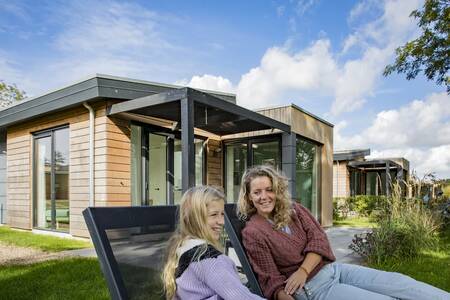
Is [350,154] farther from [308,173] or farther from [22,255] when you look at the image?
[22,255]

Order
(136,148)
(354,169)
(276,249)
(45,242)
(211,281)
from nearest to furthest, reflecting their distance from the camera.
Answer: (211,281) → (276,249) → (45,242) → (136,148) → (354,169)

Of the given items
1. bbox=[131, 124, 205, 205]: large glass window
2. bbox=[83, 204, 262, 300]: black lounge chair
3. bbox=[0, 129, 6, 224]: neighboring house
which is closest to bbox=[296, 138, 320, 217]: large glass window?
bbox=[131, 124, 205, 205]: large glass window

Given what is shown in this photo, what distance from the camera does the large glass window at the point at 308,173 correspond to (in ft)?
28.1

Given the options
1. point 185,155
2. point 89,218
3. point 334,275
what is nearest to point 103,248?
point 89,218

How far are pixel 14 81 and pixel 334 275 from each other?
70.5 ft

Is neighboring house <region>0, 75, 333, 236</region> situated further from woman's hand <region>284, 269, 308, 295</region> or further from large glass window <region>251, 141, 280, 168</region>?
woman's hand <region>284, 269, 308, 295</region>

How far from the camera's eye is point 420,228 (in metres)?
5.20

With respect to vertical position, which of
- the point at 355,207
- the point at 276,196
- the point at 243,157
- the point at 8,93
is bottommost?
the point at 355,207

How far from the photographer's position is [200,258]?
1.41 meters

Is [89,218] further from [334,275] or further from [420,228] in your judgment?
[420,228]

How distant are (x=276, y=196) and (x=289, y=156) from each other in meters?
5.65

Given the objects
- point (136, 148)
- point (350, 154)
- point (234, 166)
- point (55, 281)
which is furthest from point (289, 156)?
point (350, 154)

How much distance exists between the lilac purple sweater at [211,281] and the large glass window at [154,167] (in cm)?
534

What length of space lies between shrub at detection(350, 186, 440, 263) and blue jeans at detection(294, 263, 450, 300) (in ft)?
9.33
